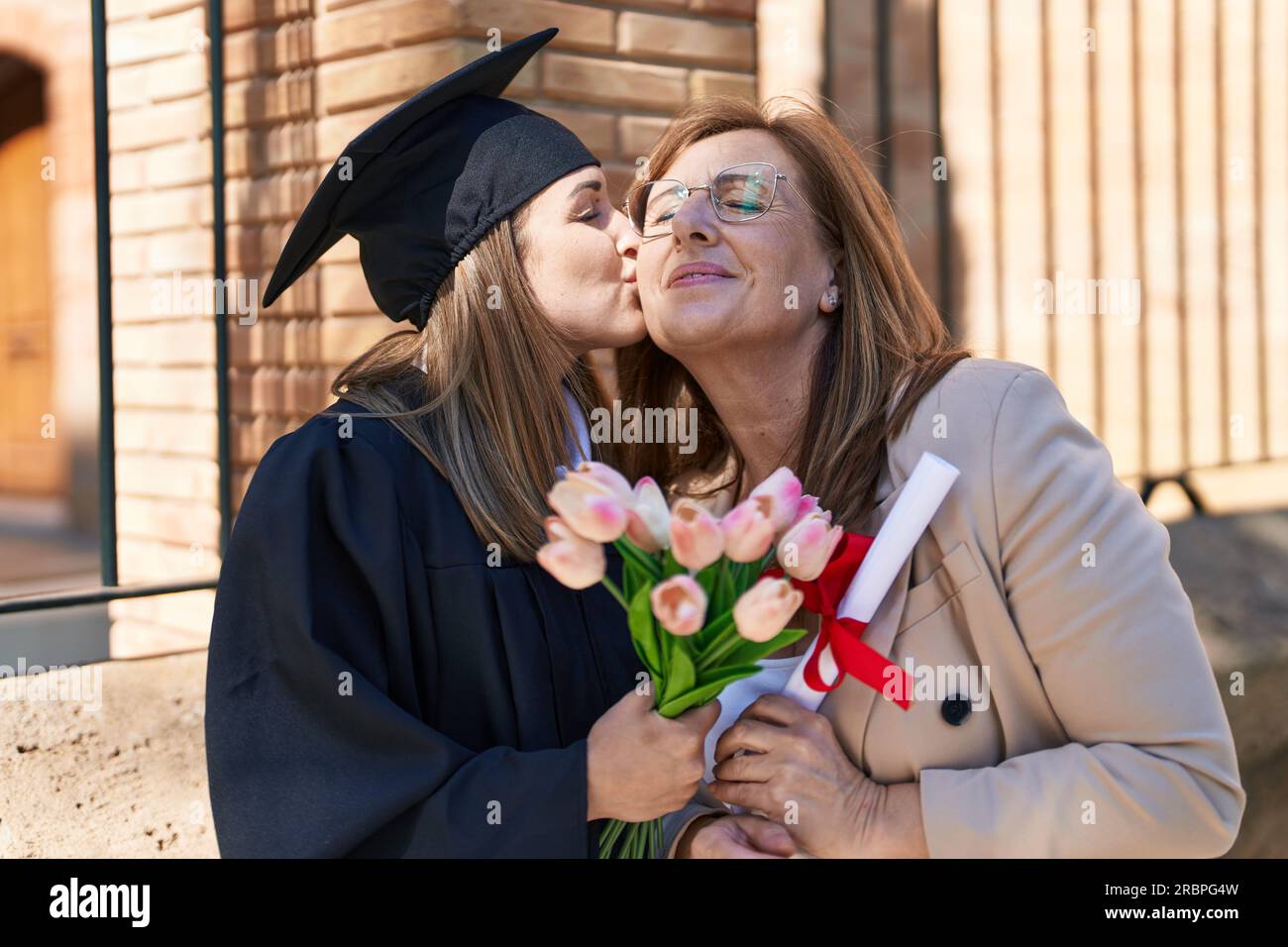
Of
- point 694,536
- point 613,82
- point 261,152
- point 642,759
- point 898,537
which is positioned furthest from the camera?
point 261,152

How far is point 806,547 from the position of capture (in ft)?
5.82

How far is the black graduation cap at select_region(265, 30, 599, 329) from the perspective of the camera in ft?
8.08

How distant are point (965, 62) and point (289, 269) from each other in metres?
3.55

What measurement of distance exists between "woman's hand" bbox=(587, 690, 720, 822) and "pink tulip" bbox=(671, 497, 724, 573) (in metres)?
0.37

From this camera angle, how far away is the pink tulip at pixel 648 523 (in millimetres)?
1750

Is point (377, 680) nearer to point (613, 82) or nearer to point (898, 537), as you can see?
point (898, 537)

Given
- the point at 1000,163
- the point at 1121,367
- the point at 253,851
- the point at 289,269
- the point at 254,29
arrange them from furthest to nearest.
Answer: the point at 1121,367 < the point at 1000,163 < the point at 254,29 < the point at 289,269 < the point at 253,851

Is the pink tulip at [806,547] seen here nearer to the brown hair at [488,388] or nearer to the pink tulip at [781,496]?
the pink tulip at [781,496]

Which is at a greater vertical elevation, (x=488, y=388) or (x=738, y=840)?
(x=488, y=388)

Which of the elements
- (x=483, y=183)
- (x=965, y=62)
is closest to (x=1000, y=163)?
(x=965, y=62)

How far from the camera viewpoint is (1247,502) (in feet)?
19.7

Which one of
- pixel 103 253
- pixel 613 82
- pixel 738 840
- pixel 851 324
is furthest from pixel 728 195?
pixel 103 253

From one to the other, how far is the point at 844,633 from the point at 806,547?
33 cm

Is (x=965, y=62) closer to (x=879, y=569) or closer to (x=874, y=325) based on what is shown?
(x=874, y=325)
